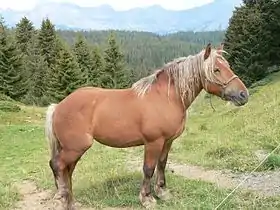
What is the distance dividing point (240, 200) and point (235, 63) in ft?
82.1

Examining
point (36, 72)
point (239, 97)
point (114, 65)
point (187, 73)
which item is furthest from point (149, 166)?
point (114, 65)

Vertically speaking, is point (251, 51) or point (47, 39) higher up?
point (251, 51)

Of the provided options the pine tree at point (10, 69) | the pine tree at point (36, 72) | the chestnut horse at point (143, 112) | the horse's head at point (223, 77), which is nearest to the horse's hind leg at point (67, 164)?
the chestnut horse at point (143, 112)

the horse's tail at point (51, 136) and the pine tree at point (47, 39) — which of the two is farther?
the pine tree at point (47, 39)

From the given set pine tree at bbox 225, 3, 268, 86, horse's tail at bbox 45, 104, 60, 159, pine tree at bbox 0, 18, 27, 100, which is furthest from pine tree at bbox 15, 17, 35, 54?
horse's tail at bbox 45, 104, 60, 159

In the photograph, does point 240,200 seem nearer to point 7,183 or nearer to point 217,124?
point 7,183

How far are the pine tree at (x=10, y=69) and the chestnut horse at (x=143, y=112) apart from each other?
2731 cm

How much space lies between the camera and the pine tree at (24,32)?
43.6 m

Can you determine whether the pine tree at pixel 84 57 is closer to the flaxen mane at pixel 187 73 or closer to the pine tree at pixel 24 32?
the pine tree at pixel 24 32

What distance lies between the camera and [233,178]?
6516 millimetres

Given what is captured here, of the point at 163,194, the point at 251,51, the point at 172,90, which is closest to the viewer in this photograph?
the point at 172,90

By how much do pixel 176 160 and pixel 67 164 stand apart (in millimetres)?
2905

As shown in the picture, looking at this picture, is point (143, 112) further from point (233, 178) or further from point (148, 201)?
point (233, 178)

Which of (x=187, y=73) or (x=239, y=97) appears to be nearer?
(x=239, y=97)
